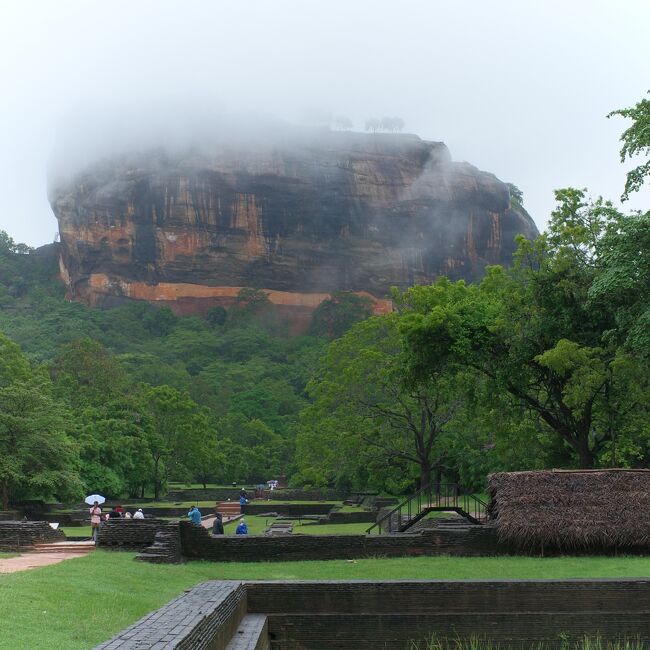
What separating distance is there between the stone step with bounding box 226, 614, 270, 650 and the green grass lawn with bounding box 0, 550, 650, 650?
105 centimetres

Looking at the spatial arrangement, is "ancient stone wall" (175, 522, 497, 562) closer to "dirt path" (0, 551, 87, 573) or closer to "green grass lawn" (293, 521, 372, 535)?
"dirt path" (0, 551, 87, 573)

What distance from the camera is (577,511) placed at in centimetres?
1845

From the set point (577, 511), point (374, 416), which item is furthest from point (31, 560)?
point (374, 416)

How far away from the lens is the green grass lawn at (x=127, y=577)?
28.2 feet

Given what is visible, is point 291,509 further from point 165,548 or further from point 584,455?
point 165,548

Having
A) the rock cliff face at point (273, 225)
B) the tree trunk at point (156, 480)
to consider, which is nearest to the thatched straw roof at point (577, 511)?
the tree trunk at point (156, 480)

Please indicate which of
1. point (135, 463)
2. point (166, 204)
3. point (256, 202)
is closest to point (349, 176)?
point (256, 202)

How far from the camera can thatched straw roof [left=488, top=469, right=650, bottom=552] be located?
720 inches

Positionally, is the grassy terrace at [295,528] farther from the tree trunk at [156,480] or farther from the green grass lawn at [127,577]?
the tree trunk at [156,480]

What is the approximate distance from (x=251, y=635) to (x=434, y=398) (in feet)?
76.9

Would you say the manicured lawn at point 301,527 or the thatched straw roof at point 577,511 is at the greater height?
the thatched straw roof at point 577,511

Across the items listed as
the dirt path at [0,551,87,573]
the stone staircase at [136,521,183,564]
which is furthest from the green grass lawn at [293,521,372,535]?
the dirt path at [0,551,87,573]

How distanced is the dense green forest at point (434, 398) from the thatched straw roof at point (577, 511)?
2984mm

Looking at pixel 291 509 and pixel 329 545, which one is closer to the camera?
pixel 329 545
